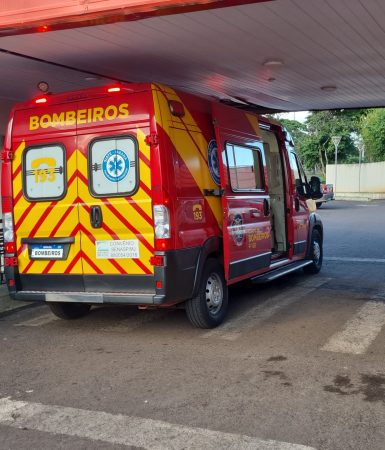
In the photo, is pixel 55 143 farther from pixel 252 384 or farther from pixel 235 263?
pixel 252 384

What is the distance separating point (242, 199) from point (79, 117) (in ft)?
7.35

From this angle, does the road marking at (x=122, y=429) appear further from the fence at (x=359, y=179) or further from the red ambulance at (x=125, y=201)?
the fence at (x=359, y=179)

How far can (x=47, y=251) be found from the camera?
20.0 feet

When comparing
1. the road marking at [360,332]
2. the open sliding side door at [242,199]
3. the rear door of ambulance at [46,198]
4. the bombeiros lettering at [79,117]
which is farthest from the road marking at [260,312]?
the bombeiros lettering at [79,117]

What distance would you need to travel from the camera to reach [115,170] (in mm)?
5801

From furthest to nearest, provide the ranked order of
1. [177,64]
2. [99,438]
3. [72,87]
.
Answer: [72,87] → [177,64] → [99,438]

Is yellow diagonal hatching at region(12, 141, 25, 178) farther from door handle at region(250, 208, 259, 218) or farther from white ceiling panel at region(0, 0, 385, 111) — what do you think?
door handle at region(250, 208, 259, 218)

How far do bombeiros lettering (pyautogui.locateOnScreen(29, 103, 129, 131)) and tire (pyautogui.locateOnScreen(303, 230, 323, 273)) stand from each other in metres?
5.04

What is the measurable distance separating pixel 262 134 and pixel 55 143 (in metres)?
3.51

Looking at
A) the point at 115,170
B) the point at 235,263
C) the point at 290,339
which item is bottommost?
the point at 290,339

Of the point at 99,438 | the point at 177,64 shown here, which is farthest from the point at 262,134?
the point at 99,438

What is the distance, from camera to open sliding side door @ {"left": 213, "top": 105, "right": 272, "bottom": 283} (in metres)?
6.48

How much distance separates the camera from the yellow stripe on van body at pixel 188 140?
5.62m

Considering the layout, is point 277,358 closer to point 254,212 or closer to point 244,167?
point 254,212
